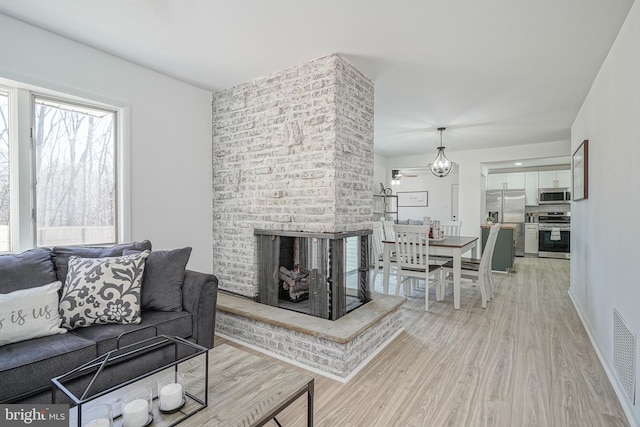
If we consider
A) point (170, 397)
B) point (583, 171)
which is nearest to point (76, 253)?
point (170, 397)

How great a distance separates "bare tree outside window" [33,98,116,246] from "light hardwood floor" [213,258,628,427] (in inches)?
89.3

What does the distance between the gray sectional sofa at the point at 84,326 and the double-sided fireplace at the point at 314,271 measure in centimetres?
72

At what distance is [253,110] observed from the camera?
10.4 ft

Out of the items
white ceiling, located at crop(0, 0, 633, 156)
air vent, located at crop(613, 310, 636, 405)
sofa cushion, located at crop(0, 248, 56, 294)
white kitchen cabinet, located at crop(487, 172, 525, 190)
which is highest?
white ceiling, located at crop(0, 0, 633, 156)

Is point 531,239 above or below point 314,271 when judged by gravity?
below

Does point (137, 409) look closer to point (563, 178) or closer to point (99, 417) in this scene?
point (99, 417)

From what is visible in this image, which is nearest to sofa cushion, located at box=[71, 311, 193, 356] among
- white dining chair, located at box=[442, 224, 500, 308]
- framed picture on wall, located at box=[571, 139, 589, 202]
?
white dining chair, located at box=[442, 224, 500, 308]

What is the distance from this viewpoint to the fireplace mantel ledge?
2.31m

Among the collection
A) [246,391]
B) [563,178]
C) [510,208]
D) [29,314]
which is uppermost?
[563,178]

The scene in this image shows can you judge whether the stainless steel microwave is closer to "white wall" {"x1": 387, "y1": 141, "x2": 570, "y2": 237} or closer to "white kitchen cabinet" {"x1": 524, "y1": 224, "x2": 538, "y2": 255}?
"white kitchen cabinet" {"x1": 524, "y1": 224, "x2": 538, "y2": 255}

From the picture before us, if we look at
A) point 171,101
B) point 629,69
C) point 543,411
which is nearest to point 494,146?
point 629,69

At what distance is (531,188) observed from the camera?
8055 millimetres

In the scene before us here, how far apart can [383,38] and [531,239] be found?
25.7 feet

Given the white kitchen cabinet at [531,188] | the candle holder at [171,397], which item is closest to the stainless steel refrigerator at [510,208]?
the white kitchen cabinet at [531,188]
